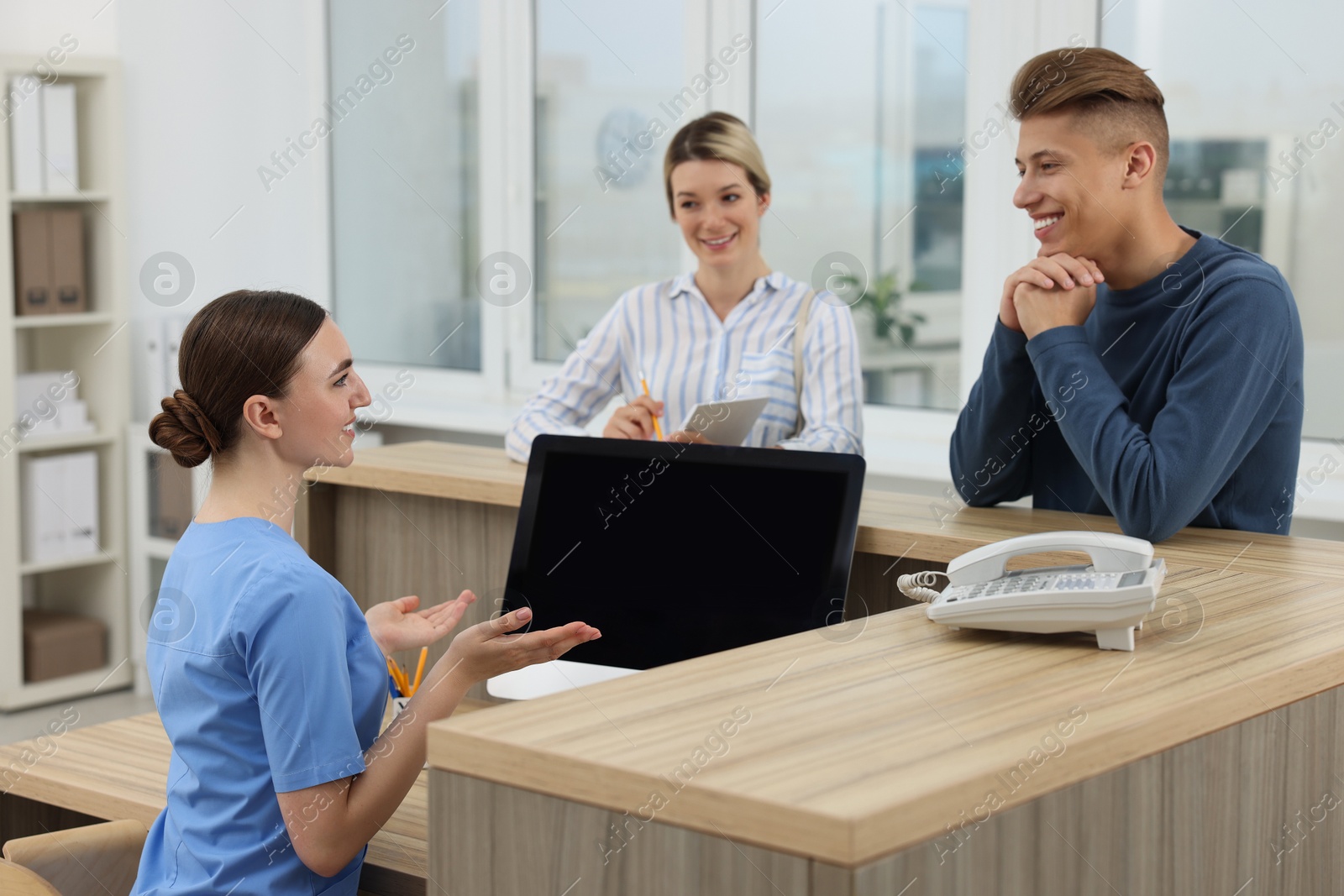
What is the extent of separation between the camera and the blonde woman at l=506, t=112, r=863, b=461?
7.89 ft

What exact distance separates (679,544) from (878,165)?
237 cm

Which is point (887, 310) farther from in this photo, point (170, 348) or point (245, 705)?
point (245, 705)

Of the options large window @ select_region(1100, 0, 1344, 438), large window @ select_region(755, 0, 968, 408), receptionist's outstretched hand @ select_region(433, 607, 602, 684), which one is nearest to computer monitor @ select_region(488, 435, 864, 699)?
receptionist's outstretched hand @ select_region(433, 607, 602, 684)

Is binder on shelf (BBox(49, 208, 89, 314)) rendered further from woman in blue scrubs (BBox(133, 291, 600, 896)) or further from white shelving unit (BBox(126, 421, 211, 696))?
woman in blue scrubs (BBox(133, 291, 600, 896))

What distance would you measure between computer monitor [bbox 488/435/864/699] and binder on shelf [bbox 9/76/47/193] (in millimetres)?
3116

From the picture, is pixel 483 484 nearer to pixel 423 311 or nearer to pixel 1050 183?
pixel 1050 183

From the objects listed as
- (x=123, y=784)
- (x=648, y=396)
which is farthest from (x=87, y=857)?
(x=648, y=396)

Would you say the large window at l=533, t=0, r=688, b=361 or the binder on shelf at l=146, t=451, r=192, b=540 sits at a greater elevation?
the large window at l=533, t=0, r=688, b=361

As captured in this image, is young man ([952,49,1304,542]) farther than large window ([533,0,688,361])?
No

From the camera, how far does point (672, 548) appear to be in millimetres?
1712

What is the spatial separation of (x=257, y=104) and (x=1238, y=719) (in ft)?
14.5

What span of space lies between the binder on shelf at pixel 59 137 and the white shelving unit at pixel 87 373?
5 cm

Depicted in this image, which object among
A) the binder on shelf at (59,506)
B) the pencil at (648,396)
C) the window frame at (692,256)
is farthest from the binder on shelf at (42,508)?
the pencil at (648,396)

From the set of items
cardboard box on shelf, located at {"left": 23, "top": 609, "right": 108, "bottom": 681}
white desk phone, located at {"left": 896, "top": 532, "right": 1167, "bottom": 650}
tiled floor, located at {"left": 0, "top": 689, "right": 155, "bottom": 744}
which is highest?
white desk phone, located at {"left": 896, "top": 532, "right": 1167, "bottom": 650}
